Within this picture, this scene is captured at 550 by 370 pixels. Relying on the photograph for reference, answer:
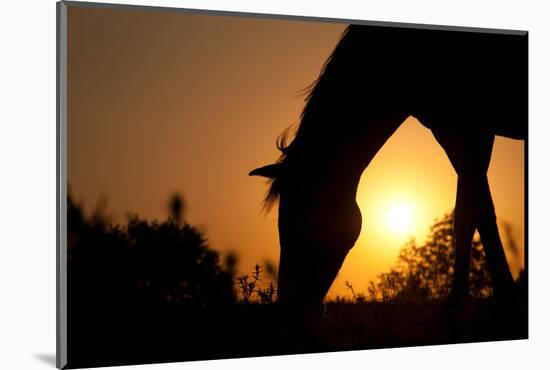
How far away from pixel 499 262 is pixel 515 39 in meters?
1.45

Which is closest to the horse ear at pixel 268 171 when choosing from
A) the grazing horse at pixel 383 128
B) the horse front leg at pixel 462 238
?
the grazing horse at pixel 383 128

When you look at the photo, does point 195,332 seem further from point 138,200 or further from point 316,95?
point 316,95

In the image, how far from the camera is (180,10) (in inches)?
247

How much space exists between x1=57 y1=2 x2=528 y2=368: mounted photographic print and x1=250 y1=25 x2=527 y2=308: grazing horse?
0.01 m

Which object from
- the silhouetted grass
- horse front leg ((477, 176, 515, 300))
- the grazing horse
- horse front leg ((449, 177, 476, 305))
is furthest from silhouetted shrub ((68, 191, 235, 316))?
horse front leg ((477, 176, 515, 300))

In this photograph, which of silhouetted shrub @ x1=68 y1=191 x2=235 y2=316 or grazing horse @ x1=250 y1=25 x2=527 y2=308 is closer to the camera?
silhouetted shrub @ x1=68 y1=191 x2=235 y2=316

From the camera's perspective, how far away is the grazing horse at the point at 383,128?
6543 millimetres

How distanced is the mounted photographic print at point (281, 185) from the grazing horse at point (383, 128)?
12 mm

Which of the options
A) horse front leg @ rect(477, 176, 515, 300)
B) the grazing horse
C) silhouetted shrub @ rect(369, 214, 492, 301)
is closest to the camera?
the grazing horse

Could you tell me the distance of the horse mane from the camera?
645 cm

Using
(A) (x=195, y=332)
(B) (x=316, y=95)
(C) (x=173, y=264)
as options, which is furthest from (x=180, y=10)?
(A) (x=195, y=332)

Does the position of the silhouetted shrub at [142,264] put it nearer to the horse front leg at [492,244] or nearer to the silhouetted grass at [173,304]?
the silhouetted grass at [173,304]

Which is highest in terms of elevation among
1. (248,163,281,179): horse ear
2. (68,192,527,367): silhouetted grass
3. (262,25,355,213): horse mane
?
(262,25,355,213): horse mane

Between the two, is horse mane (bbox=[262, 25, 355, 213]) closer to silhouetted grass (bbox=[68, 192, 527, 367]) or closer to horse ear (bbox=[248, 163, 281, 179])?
horse ear (bbox=[248, 163, 281, 179])
